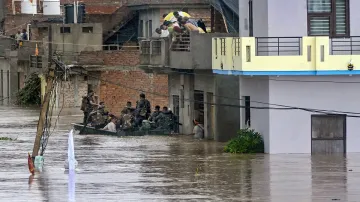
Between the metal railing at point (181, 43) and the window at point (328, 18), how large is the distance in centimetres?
635

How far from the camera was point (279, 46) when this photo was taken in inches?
1499

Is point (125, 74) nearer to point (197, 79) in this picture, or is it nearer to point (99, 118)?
point (99, 118)

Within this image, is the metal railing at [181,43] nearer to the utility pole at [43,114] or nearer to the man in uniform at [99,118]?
the man in uniform at [99,118]

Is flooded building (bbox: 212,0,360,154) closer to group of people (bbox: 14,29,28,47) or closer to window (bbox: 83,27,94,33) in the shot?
window (bbox: 83,27,94,33)

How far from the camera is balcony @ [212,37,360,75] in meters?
37.6

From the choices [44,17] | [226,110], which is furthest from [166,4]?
[226,110]

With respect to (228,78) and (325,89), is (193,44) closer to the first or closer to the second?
(228,78)

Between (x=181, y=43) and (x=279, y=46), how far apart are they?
275 inches

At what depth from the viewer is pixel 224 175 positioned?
33.5m

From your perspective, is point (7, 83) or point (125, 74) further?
point (7, 83)

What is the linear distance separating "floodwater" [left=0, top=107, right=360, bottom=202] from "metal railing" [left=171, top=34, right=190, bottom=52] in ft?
10.5

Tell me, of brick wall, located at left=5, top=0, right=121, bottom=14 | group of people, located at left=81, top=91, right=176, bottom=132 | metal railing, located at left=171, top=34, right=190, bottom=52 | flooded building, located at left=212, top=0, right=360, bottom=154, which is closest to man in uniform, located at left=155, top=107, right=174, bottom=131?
group of people, located at left=81, top=91, right=176, bottom=132

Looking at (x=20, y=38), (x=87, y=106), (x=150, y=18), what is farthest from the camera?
(x=20, y=38)

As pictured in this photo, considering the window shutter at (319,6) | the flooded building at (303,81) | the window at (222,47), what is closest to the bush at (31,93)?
the window at (222,47)
